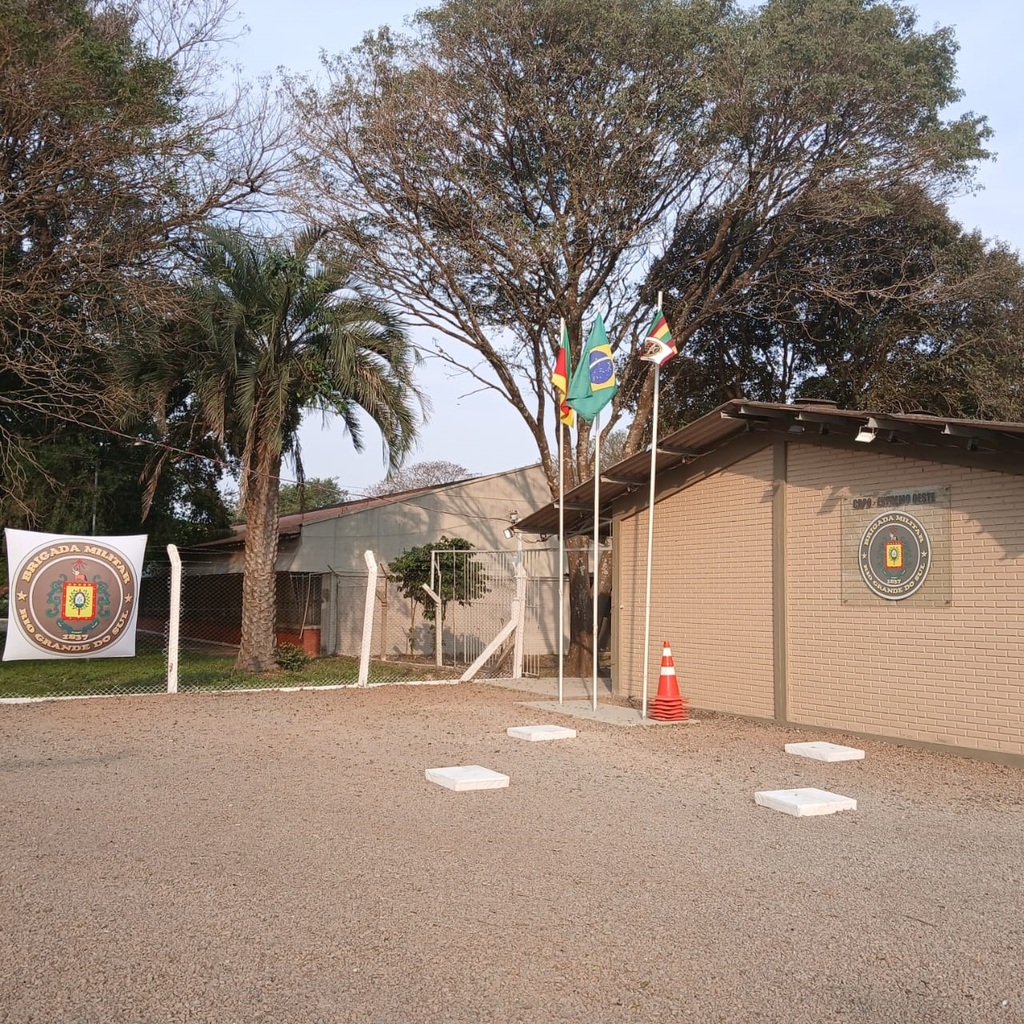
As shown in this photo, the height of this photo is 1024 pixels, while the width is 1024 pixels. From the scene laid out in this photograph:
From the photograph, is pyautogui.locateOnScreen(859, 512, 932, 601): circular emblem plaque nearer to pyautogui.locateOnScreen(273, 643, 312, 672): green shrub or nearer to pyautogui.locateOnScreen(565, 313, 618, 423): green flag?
pyautogui.locateOnScreen(565, 313, 618, 423): green flag

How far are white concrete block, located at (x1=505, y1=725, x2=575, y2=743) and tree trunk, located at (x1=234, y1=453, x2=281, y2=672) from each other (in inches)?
310

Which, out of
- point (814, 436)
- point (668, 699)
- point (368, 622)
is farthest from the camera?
point (368, 622)

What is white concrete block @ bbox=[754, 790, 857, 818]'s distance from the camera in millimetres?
7457

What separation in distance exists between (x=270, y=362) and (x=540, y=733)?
917cm

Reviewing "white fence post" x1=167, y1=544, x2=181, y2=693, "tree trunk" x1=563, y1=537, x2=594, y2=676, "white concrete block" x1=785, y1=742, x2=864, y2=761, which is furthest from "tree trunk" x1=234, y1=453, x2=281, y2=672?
"white concrete block" x1=785, y1=742, x2=864, y2=761

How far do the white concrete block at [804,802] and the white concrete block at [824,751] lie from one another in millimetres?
2051

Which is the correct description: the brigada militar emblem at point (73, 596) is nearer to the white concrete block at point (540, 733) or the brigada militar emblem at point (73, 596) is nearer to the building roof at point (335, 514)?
the white concrete block at point (540, 733)

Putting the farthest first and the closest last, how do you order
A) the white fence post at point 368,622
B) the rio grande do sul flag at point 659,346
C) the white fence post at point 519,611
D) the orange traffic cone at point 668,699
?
the white fence post at point 519,611
the white fence post at point 368,622
the rio grande do sul flag at point 659,346
the orange traffic cone at point 668,699

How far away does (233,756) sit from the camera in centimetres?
955

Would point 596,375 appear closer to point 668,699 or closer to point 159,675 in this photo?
point 668,699

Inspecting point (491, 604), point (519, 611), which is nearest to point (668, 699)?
point (519, 611)

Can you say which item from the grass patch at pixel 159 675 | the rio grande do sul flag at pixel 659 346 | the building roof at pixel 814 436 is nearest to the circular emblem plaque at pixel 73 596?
the grass patch at pixel 159 675

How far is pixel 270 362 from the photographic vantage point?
1722cm

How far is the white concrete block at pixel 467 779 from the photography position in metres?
8.06
